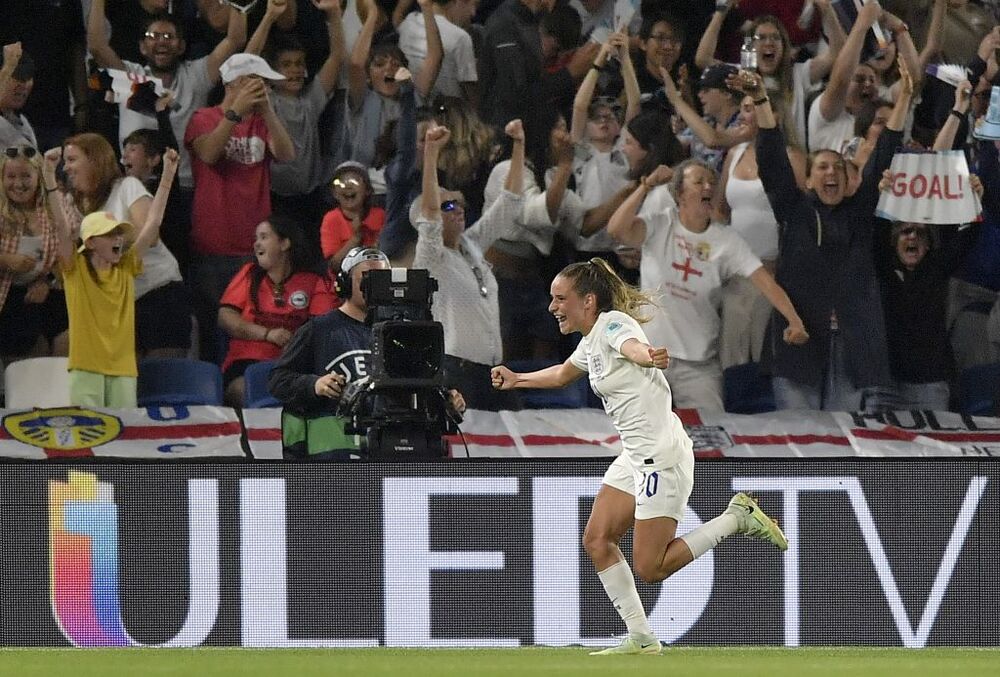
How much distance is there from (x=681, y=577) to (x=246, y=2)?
5.20 m

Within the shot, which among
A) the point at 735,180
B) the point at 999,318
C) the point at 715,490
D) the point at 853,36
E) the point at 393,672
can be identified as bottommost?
the point at 393,672

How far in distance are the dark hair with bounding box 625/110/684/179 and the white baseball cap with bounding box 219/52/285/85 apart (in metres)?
2.29

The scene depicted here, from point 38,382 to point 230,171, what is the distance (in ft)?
5.93

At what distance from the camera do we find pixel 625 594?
643cm

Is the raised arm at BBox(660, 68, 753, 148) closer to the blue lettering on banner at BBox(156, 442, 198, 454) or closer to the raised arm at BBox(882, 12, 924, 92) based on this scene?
the raised arm at BBox(882, 12, 924, 92)

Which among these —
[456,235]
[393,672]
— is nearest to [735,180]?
[456,235]

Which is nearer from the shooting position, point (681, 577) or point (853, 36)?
point (681, 577)

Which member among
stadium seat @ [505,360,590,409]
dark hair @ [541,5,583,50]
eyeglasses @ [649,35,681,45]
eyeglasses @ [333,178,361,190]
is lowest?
stadium seat @ [505,360,590,409]

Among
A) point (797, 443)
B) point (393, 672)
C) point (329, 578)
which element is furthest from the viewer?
point (797, 443)

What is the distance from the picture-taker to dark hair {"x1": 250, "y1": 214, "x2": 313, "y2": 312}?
986 cm

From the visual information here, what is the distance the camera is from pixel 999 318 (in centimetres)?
1049

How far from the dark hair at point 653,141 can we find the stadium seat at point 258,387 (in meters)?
2.66

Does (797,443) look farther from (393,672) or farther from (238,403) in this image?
(393,672)

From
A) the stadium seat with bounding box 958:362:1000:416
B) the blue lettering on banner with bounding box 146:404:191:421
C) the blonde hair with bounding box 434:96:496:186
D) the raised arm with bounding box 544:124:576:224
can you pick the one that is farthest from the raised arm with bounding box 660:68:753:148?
the blue lettering on banner with bounding box 146:404:191:421
